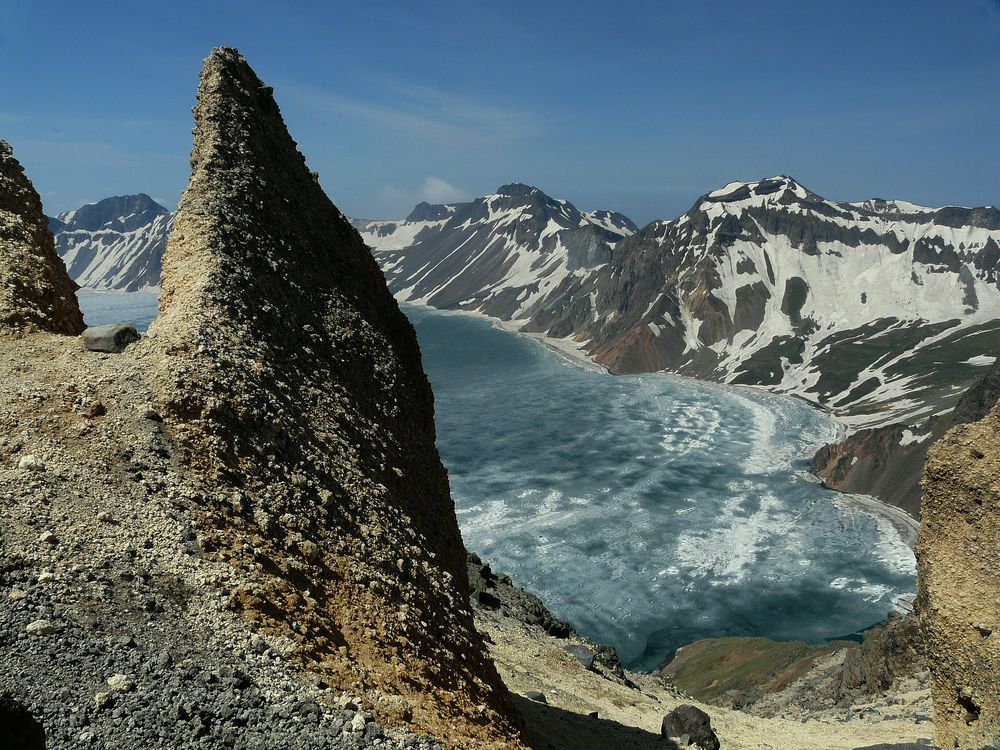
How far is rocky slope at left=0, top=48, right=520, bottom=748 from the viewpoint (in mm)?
9570

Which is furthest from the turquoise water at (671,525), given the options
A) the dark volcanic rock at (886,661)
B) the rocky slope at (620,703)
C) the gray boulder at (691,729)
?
the gray boulder at (691,729)

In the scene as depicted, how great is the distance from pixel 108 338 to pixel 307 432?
4452 mm

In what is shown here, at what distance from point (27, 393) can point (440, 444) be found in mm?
134173

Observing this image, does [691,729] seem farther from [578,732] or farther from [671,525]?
[671,525]

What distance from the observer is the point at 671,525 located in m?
103

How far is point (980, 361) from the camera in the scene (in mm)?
170500

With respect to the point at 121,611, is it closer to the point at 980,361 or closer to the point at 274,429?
the point at 274,429

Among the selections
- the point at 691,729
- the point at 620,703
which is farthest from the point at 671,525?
the point at 691,729

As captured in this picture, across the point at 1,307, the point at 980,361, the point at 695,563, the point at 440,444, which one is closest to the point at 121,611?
the point at 1,307

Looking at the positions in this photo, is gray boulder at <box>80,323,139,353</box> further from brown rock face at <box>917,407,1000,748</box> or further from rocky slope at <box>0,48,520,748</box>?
brown rock face at <box>917,407,1000,748</box>

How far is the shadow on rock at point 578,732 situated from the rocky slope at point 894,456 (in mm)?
95289

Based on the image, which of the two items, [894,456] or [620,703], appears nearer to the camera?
[620,703]

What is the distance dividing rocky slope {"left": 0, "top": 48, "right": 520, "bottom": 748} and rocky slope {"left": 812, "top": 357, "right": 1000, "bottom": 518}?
4271 inches

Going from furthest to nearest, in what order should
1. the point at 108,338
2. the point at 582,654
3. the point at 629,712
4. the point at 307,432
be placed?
the point at 582,654 → the point at 629,712 → the point at 108,338 → the point at 307,432
